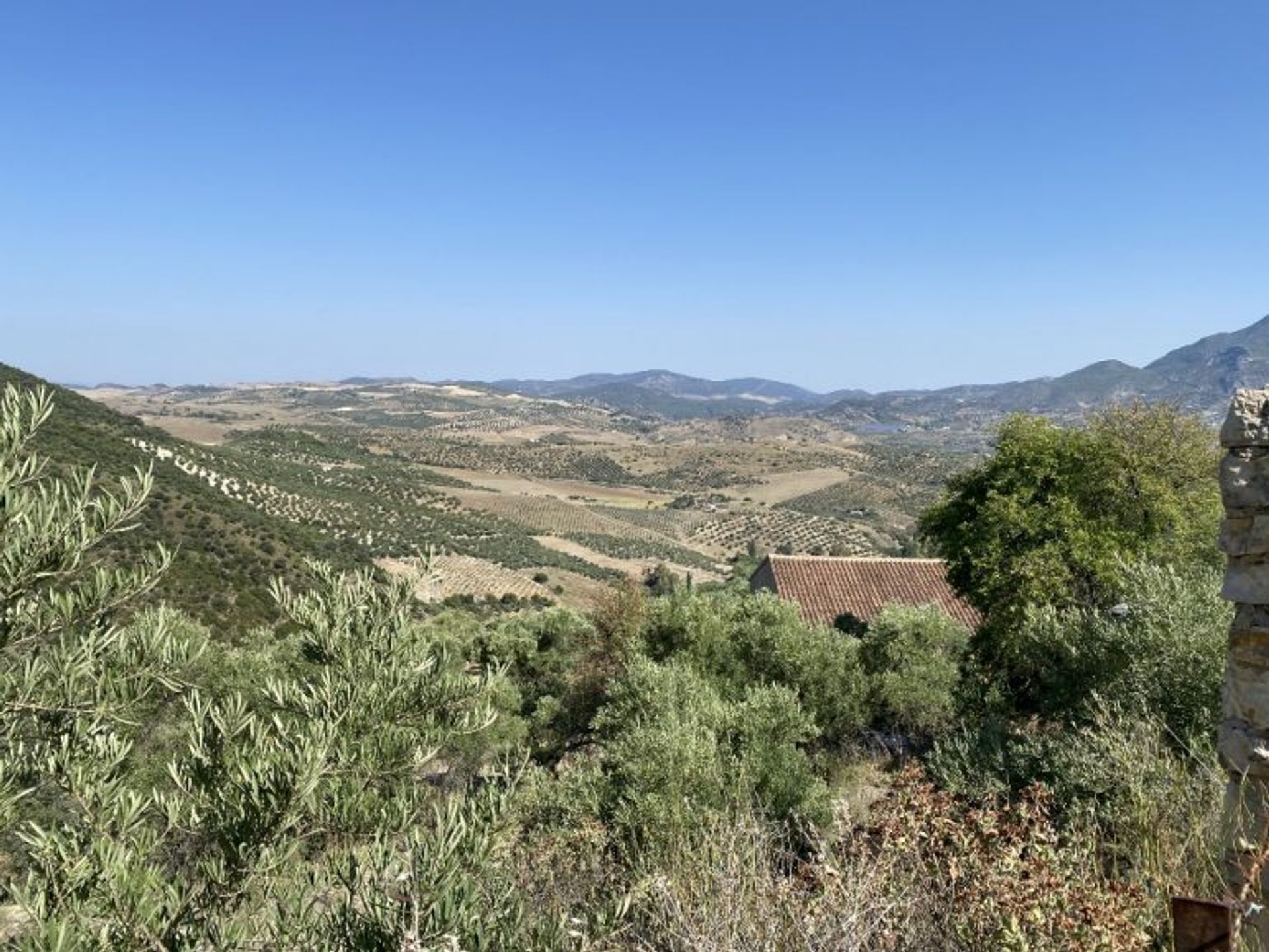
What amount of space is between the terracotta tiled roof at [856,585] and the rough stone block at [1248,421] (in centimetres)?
2601

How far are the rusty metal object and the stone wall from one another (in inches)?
71.7

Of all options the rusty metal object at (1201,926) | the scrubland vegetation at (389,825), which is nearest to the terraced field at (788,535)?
the scrubland vegetation at (389,825)

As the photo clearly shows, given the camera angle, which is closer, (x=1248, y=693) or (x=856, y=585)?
(x=1248, y=693)

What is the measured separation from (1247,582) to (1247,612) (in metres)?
0.21

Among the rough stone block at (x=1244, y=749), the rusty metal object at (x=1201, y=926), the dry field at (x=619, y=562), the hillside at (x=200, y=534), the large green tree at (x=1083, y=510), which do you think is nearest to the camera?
the rusty metal object at (x=1201, y=926)

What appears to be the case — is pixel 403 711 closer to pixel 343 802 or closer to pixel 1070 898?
pixel 343 802

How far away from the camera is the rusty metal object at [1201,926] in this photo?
3.01 metres

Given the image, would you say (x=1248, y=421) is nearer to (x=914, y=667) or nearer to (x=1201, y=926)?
(x=1201, y=926)

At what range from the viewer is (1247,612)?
16.2 feet

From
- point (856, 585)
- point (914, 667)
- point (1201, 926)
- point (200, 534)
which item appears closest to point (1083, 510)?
→ point (914, 667)

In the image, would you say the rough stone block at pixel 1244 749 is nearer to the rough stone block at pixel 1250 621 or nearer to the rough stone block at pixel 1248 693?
the rough stone block at pixel 1248 693

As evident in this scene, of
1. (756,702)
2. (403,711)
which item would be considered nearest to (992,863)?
(403,711)

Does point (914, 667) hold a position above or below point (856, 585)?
above

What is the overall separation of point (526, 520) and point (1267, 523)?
88.6 meters
